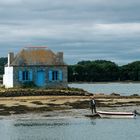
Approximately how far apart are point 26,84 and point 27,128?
83.5 feet

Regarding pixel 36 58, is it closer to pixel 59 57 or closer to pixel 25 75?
pixel 25 75

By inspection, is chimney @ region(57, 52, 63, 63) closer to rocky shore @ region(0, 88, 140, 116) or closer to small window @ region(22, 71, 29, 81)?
small window @ region(22, 71, 29, 81)

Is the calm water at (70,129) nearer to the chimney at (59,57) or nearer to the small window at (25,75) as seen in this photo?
the small window at (25,75)

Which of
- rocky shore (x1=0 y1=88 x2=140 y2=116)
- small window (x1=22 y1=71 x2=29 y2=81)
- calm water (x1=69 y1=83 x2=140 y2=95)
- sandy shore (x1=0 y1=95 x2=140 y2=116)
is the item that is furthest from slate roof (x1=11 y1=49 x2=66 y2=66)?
calm water (x1=69 y1=83 x2=140 y2=95)

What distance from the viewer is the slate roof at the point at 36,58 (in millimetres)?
72188

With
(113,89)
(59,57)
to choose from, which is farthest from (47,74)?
(113,89)

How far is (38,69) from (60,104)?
41.7 ft

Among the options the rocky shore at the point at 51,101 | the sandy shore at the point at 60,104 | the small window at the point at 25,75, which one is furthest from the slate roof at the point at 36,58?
the sandy shore at the point at 60,104

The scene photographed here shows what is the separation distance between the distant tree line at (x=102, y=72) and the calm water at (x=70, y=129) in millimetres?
93416

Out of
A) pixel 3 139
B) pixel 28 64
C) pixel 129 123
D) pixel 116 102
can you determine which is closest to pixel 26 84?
pixel 28 64

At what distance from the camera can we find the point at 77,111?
181ft

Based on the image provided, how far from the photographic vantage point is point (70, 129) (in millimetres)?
45438

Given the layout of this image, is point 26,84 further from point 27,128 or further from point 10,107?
point 27,128

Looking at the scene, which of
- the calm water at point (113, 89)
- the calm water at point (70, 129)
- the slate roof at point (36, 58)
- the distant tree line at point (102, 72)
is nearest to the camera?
the calm water at point (70, 129)
